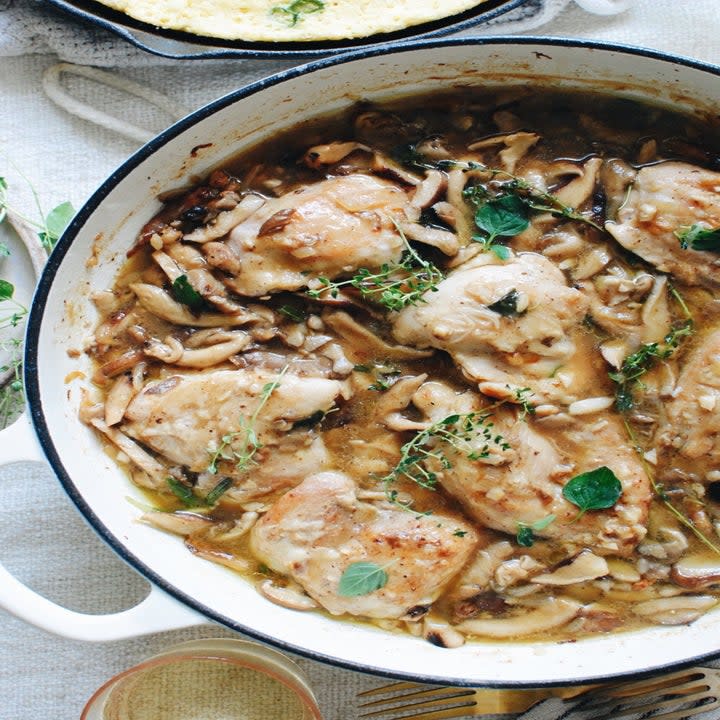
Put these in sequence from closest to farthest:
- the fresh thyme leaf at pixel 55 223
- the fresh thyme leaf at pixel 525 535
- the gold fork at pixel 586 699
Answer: the fresh thyme leaf at pixel 525 535
the gold fork at pixel 586 699
the fresh thyme leaf at pixel 55 223

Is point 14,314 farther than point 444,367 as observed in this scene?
Yes

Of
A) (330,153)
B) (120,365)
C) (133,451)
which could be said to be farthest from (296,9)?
(133,451)

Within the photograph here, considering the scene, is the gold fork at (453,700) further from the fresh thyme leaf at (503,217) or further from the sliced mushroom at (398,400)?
the fresh thyme leaf at (503,217)

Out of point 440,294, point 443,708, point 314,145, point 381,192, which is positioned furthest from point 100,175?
point 443,708

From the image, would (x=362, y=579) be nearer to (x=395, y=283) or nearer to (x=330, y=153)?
(x=395, y=283)

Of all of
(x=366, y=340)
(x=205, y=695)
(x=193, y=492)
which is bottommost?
(x=205, y=695)

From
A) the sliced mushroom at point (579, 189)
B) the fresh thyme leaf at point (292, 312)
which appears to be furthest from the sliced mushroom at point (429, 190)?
the fresh thyme leaf at point (292, 312)
